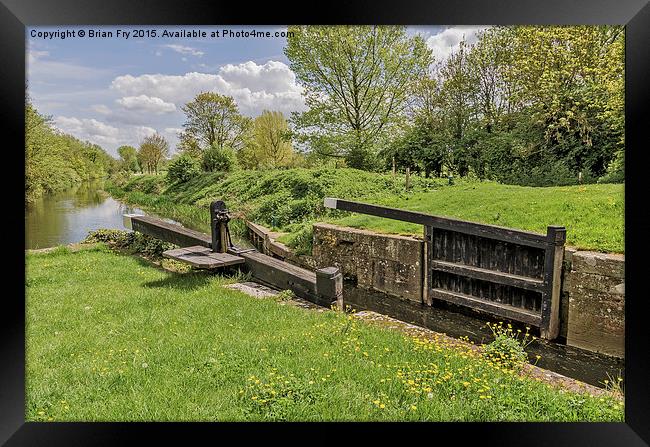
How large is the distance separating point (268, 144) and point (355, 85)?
144 centimetres

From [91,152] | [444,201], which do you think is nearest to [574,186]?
[444,201]

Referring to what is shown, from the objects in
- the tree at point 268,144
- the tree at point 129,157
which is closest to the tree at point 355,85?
the tree at point 268,144

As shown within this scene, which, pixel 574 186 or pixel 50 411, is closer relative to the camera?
pixel 50 411

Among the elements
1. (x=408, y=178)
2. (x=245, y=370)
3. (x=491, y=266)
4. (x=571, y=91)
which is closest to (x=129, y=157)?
(x=245, y=370)

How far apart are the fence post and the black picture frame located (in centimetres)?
177

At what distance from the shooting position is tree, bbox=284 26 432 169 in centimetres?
457

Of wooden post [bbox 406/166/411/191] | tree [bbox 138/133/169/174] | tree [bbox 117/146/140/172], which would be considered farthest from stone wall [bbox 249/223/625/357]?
tree [bbox 117/146/140/172]

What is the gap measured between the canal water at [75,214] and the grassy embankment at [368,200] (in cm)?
31

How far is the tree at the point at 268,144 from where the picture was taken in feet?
16.6

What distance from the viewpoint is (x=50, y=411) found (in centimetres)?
262
